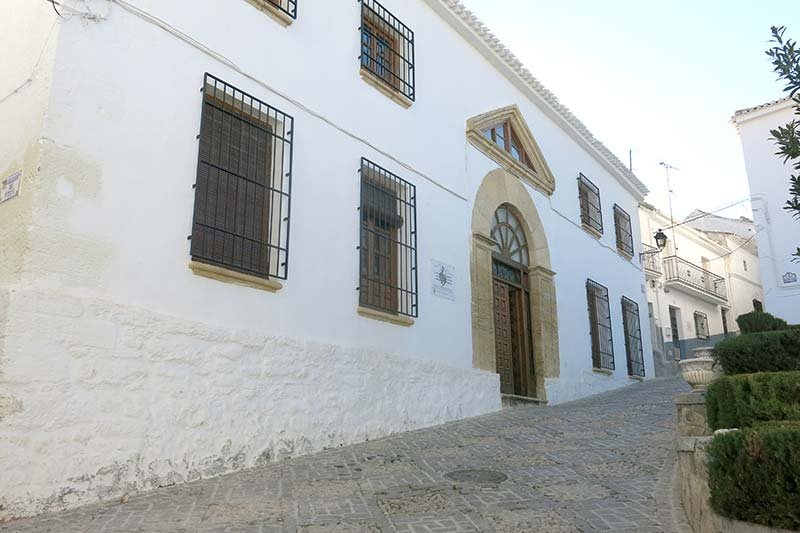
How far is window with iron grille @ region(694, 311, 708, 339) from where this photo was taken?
921 inches

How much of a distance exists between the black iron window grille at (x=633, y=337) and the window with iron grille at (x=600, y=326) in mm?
1229

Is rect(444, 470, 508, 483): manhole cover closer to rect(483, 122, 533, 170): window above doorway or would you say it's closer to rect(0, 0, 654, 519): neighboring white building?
rect(0, 0, 654, 519): neighboring white building

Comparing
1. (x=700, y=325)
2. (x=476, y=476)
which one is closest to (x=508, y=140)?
(x=476, y=476)

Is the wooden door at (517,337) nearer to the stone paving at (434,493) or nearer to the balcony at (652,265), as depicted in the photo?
the stone paving at (434,493)

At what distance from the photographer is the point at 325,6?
7.44 m

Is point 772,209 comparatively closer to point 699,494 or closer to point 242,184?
point 242,184

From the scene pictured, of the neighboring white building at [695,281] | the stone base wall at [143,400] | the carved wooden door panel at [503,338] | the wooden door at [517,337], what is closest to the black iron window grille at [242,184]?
the stone base wall at [143,400]

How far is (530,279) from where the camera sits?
36.6ft

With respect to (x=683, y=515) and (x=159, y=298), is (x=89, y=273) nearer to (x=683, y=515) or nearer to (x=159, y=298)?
(x=159, y=298)

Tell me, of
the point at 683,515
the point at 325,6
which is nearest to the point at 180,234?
the point at 325,6

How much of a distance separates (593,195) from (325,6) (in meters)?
8.67

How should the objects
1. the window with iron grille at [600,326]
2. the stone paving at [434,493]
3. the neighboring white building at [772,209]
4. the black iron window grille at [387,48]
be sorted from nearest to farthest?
the stone paving at [434,493] < the black iron window grille at [387,48] < the window with iron grille at [600,326] < the neighboring white building at [772,209]

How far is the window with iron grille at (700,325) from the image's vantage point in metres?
23.4

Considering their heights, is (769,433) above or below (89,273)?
below
